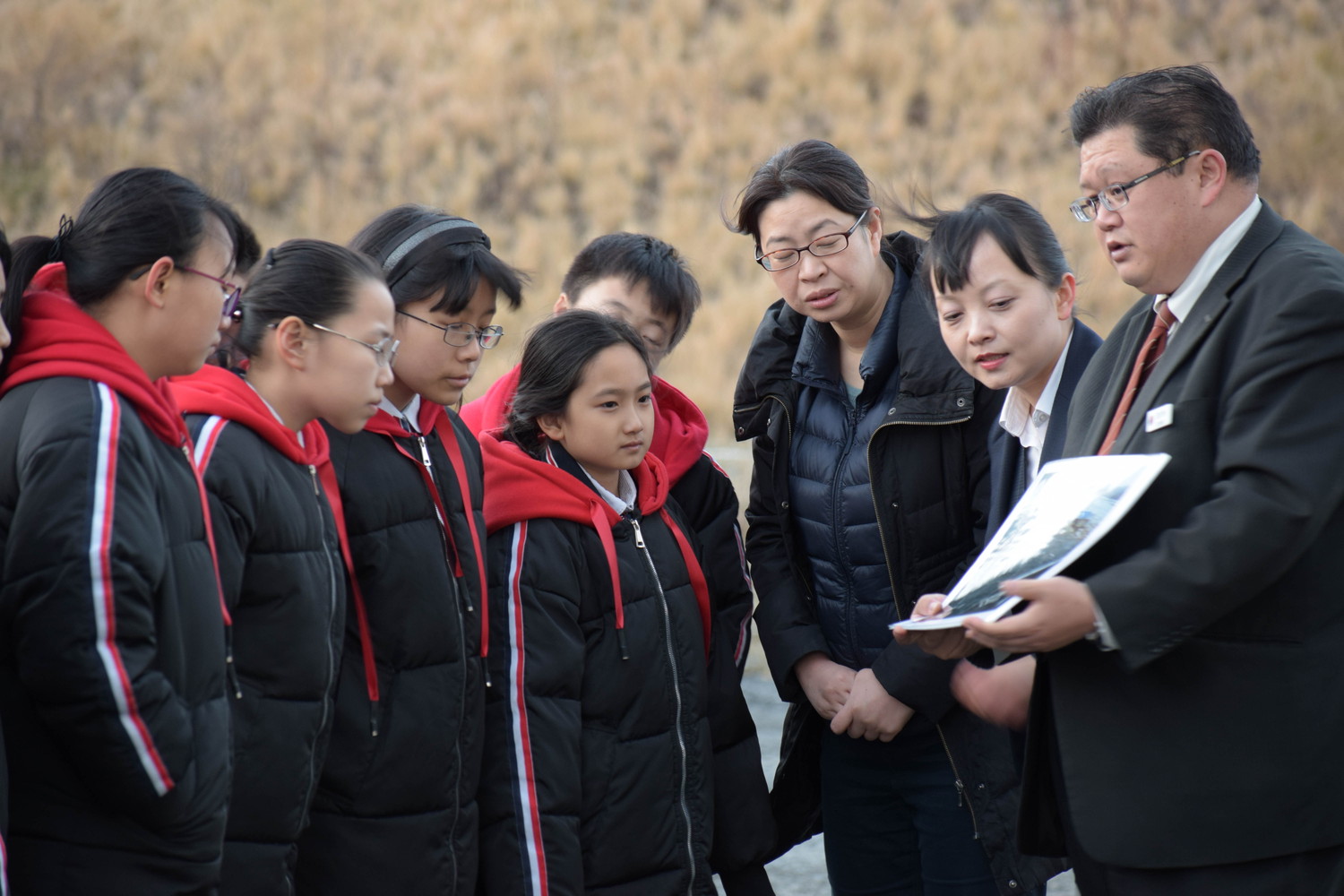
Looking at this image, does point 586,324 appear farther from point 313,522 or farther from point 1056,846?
point 1056,846

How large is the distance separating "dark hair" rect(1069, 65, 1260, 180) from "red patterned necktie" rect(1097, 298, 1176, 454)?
271 mm

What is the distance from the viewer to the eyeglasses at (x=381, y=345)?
256 centimetres

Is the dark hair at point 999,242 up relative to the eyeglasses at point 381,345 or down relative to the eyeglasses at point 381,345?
up

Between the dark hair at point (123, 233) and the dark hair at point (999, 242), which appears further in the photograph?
the dark hair at point (999, 242)

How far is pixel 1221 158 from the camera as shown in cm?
220

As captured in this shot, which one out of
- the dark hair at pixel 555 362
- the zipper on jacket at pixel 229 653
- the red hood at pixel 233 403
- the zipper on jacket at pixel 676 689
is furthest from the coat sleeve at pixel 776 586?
the zipper on jacket at pixel 229 653

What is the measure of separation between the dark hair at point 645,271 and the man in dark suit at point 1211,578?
57.5 inches

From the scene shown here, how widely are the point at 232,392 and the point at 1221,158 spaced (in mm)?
1862

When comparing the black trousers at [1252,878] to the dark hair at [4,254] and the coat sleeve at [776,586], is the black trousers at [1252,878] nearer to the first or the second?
the coat sleeve at [776,586]

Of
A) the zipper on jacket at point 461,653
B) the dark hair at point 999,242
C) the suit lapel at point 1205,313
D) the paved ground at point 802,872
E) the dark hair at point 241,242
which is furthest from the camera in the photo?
the paved ground at point 802,872

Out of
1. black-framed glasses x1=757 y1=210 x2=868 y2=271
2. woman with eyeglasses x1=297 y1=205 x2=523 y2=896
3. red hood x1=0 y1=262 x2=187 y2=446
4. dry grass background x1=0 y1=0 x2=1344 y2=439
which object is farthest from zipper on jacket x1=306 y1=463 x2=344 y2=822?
dry grass background x1=0 y1=0 x2=1344 y2=439

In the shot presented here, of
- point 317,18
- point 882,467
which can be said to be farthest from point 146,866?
point 317,18

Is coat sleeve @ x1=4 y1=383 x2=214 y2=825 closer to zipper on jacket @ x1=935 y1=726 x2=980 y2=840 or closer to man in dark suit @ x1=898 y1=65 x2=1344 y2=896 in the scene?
man in dark suit @ x1=898 y1=65 x2=1344 y2=896

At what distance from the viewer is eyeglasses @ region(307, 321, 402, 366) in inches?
101
